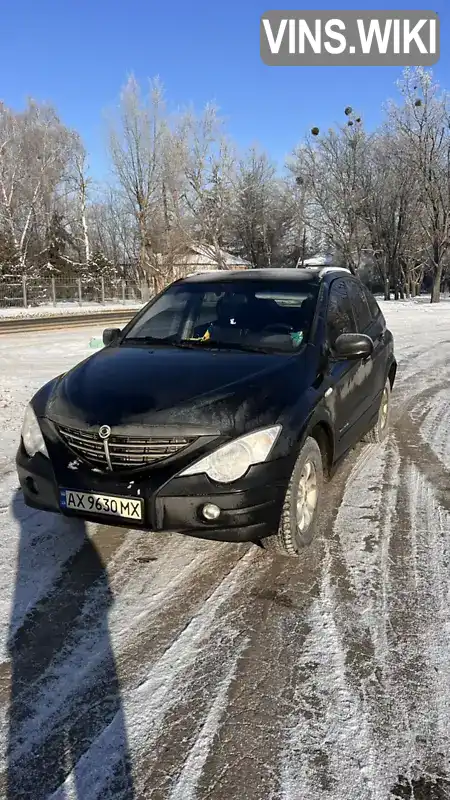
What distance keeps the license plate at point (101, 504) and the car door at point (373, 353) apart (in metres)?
2.50

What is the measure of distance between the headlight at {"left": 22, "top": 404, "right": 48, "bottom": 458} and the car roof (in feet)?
6.70

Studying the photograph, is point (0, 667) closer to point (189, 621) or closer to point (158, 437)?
point (189, 621)

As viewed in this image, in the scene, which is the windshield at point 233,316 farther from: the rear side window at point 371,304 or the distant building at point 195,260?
the distant building at point 195,260

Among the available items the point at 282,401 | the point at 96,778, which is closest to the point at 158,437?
the point at 282,401

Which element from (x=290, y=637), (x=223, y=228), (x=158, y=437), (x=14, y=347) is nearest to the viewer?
(x=290, y=637)

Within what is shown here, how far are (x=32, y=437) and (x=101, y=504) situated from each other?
2.28ft

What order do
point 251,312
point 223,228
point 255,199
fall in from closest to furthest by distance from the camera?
point 251,312, point 223,228, point 255,199

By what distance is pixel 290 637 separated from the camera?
2863mm

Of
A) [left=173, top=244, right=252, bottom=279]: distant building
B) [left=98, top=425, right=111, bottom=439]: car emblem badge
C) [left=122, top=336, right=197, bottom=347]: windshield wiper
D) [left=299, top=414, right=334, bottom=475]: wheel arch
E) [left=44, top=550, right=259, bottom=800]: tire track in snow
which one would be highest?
[left=173, top=244, right=252, bottom=279]: distant building

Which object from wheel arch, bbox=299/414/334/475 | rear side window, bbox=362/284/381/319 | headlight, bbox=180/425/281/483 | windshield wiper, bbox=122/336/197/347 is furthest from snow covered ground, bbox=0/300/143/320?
headlight, bbox=180/425/281/483

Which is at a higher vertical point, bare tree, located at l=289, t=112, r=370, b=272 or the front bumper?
bare tree, located at l=289, t=112, r=370, b=272

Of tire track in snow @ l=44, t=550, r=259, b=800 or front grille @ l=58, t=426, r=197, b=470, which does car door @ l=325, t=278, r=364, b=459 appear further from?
tire track in snow @ l=44, t=550, r=259, b=800

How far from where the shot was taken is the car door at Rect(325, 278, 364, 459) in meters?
4.13

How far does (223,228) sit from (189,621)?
47.1 meters
